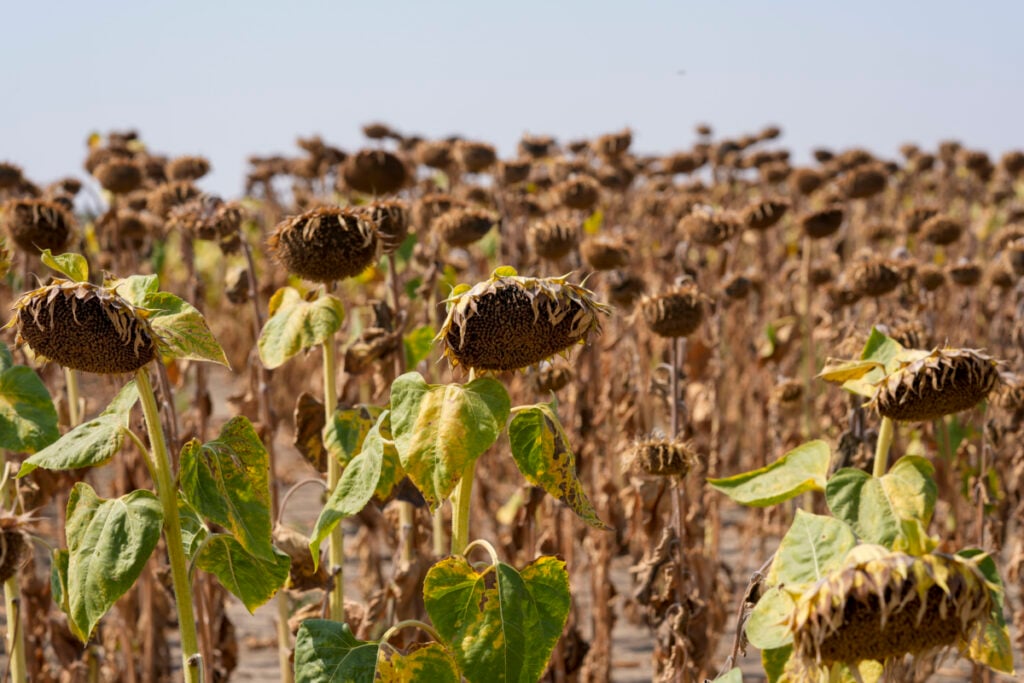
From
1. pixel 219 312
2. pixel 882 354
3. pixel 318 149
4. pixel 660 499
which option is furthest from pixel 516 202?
pixel 219 312

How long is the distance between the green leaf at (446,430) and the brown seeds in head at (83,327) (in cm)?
39

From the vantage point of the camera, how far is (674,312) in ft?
10.7

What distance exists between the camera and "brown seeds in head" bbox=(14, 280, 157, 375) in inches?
64.2

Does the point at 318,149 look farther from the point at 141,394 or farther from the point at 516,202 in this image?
the point at 141,394

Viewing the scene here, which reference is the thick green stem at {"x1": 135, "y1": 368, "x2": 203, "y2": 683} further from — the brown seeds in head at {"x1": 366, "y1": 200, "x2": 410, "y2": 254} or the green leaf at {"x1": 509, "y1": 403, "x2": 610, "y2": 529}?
the brown seeds in head at {"x1": 366, "y1": 200, "x2": 410, "y2": 254}

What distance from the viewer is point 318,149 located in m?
Answer: 6.64

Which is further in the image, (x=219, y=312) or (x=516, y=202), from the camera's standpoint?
(x=219, y=312)

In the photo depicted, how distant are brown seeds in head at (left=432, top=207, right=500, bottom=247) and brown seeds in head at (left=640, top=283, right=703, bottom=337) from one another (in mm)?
742

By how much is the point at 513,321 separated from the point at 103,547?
2.25 ft

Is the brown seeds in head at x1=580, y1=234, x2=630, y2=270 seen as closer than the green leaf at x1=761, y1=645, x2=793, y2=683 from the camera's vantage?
No

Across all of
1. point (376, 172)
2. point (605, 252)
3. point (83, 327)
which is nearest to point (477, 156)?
point (376, 172)

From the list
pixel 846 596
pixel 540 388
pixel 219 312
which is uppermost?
pixel 846 596

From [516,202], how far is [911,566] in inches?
161

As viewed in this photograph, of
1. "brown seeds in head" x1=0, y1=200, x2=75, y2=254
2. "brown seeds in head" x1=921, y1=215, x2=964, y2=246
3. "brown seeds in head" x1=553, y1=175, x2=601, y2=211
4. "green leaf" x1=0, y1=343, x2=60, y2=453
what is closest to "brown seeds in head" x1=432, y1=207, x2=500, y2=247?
"brown seeds in head" x1=553, y1=175, x2=601, y2=211
